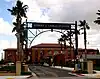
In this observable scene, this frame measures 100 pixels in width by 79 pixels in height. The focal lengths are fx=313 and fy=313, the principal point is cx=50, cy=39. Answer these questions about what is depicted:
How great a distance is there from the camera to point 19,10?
67.8 meters

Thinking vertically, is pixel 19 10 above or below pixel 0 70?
above

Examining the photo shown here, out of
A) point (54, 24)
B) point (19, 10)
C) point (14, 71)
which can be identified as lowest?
point (14, 71)

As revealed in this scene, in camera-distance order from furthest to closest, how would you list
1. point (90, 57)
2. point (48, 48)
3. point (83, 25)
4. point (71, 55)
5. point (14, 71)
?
point (48, 48) < point (71, 55) < point (90, 57) < point (83, 25) < point (14, 71)

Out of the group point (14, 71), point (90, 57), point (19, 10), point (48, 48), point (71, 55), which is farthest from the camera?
point (48, 48)

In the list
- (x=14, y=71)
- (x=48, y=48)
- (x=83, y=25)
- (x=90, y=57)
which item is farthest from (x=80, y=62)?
(x=48, y=48)

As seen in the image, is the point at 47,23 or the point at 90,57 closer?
the point at 47,23

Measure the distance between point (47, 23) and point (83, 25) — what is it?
40.8 metres

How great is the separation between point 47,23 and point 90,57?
5068 centimetres

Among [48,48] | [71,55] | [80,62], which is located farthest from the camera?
[48,48]

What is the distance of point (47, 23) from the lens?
169ft

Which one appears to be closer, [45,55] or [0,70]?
[0,70]

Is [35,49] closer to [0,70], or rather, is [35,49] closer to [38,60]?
[38,60]

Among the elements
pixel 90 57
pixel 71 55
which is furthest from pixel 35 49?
pixel 90 57

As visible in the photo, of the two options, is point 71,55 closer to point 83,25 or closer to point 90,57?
point 90,57
